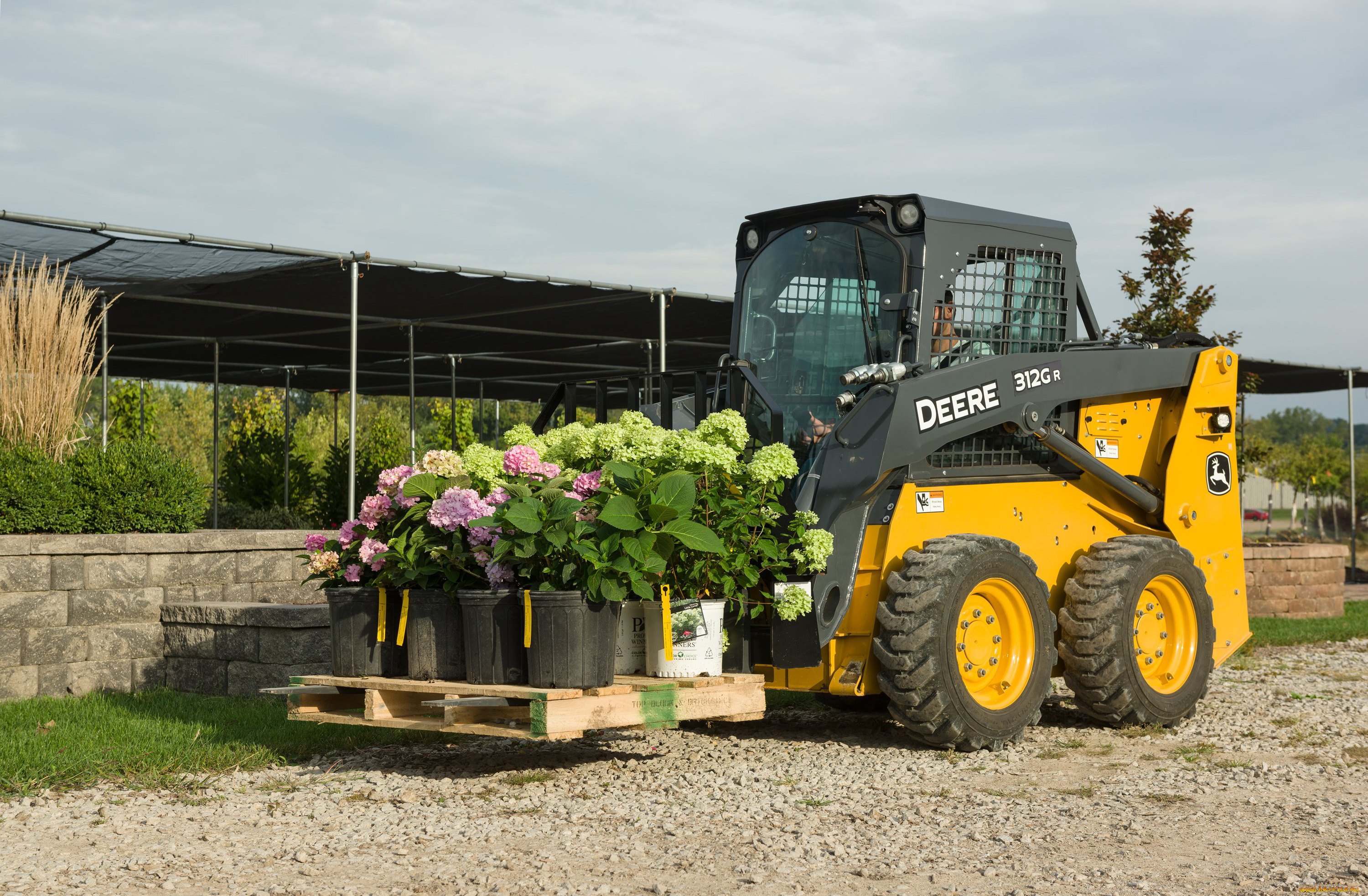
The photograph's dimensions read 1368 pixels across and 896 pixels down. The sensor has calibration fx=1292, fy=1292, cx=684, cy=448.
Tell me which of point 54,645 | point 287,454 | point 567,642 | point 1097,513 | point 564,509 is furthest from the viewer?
point 287,454

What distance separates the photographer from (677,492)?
533 centimetres

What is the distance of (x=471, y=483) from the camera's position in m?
5.86

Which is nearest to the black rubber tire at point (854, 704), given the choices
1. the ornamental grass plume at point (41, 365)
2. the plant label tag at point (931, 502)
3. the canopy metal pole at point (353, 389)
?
the plant label tag at point (931, 502)

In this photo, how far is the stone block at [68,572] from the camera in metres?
7.87

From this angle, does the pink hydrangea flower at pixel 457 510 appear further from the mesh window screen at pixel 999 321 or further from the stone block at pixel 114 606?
the stone block at pixel 114 606

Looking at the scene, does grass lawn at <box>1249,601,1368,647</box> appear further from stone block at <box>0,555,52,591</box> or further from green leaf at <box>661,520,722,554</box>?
stone block at <box>0,555,52,591</box>

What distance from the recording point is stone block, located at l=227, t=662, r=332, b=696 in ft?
25.6

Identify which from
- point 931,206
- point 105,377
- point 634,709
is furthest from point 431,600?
point 105,377

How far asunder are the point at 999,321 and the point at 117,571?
5.61 meters

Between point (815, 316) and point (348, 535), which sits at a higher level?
point (815, 316)

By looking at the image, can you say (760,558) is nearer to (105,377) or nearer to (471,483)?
(471,483)

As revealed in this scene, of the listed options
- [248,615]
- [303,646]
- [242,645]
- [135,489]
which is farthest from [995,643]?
[135,489]

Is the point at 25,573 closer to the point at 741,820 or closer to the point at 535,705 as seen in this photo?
the point at 535,705

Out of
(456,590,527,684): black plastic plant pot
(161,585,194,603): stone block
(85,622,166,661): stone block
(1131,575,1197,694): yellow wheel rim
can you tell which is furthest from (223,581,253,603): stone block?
(1131,575,1197,694): yellow wheel rim
